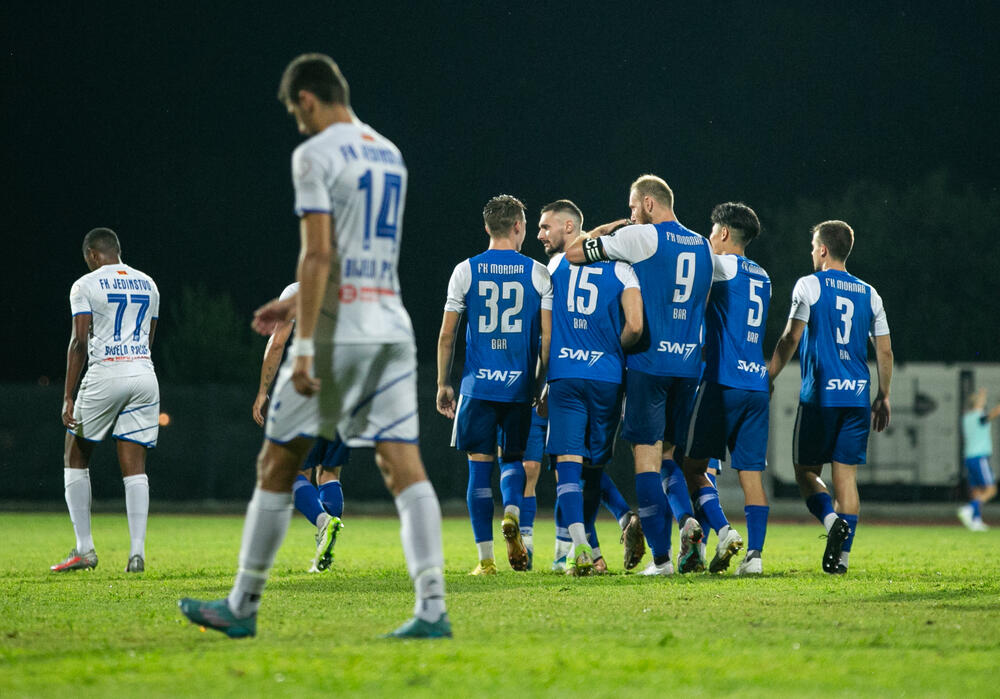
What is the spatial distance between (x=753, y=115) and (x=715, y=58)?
4.22m

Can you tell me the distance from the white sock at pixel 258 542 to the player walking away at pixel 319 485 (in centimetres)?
393

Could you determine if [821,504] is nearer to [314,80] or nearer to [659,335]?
[659,335]

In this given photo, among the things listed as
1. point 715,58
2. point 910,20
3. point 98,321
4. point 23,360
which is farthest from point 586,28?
point 98,321

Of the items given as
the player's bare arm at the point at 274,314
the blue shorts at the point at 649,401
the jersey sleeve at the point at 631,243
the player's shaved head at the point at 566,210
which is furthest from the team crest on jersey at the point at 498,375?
the player's bare arm at the point at 274,314

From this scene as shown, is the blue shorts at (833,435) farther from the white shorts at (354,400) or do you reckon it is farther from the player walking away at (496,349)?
the white shorts at (354,400)

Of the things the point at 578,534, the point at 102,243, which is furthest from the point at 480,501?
the point at 102,243

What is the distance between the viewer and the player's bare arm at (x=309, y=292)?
16.9 ft

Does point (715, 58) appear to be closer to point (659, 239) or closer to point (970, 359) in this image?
point (970, 359)

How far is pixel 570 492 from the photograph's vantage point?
9.02 m

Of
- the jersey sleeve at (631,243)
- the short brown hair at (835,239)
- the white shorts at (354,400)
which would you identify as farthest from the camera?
the short brown hair at (835,239)

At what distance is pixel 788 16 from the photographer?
6019 centimetres

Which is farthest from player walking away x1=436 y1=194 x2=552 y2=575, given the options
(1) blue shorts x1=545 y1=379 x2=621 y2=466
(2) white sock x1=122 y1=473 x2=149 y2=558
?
(2) white sock x1=122 y1=473 x2=149 y2=558

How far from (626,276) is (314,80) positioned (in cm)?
389

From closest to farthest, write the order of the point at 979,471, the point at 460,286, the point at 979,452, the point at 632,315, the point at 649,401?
the point at 632,315 < the point at 649,401 < the point at 460,286 < the point at 979,471 < the point at 979,452
